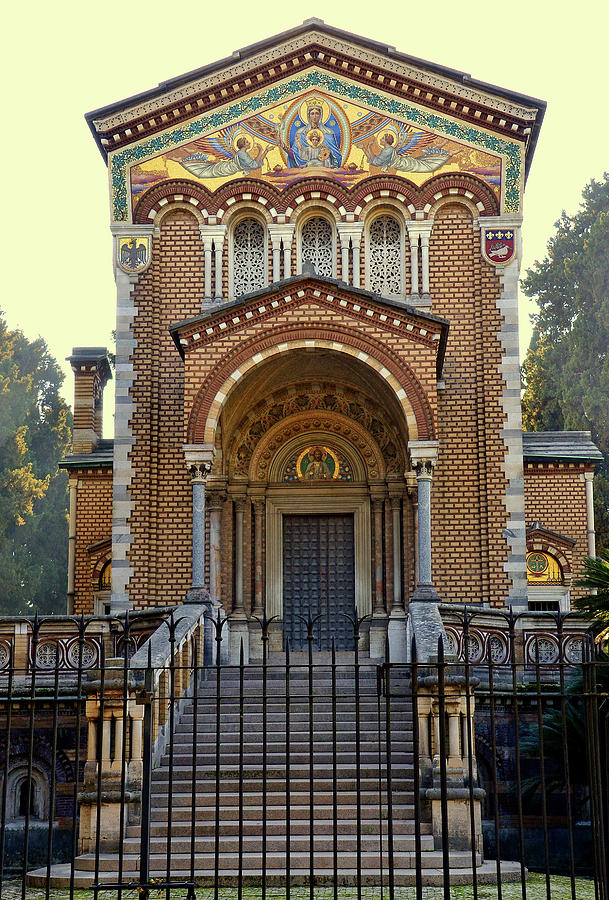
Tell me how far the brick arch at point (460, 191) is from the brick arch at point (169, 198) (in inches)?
145

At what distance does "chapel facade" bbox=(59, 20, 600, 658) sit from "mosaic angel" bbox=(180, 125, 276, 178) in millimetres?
34

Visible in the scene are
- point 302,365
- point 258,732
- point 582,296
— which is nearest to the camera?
point 258,732

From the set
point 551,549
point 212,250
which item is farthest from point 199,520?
point 551,549

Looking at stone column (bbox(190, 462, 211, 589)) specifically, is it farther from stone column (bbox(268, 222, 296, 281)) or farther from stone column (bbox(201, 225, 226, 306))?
stone column (bbox(268, 222, 296, 281))

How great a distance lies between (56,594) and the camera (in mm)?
41000

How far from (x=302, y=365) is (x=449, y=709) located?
7653 mm

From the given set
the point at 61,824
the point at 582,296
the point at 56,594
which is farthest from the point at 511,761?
the point at 56,594

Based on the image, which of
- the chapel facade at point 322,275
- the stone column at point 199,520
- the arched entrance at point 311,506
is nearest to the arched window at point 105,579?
the chapel facade at point 322,275

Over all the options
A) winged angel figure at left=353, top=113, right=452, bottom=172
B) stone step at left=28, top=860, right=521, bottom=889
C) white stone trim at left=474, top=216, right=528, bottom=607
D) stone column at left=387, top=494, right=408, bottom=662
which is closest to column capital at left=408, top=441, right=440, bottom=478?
white stone trim at left=474, top=216, right=528, bottom=607

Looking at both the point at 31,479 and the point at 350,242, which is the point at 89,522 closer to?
the point at 350,242

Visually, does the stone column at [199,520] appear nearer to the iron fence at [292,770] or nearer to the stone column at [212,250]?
the iron fence at [292,770]

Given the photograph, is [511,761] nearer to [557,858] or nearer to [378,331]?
[557,858]

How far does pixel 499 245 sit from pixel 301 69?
4.61m

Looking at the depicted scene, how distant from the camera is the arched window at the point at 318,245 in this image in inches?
773
